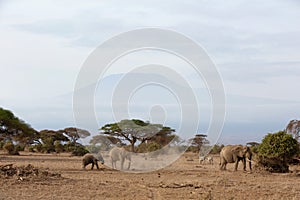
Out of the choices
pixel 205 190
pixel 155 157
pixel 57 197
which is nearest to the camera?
pixel 57 197

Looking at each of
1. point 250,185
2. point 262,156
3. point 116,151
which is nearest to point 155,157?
point 116,151

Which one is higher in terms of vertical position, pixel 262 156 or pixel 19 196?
pixel 262 156

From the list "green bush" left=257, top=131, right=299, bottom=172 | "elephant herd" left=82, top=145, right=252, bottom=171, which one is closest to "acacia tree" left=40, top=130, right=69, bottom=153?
"elephant herd" left=82, top=145, right=252, bottom=171

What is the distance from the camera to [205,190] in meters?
15.3

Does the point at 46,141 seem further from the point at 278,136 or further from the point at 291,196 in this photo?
the point at 291,196

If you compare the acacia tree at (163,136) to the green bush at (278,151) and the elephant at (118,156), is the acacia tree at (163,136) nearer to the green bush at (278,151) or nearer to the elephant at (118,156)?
the elephant at (118,156)

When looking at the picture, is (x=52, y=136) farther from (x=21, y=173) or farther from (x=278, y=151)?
(x=21, y=173)

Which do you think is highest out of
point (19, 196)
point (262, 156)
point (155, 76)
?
point (155, 76)

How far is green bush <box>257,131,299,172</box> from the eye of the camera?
76.7 ft

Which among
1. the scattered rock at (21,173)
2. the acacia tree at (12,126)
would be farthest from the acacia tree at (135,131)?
the scattered rock at (21,173)

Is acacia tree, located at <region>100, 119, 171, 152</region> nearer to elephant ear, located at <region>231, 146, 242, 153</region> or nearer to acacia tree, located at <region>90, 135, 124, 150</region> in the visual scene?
acacia tree, located at <region>90, 135, 124, 150</region>

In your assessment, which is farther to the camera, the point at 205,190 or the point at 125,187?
the point at 125,187

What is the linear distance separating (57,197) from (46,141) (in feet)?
146

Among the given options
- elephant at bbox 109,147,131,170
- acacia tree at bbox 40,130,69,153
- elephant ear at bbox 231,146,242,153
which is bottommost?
elephant at bbox 109,147,131,170
